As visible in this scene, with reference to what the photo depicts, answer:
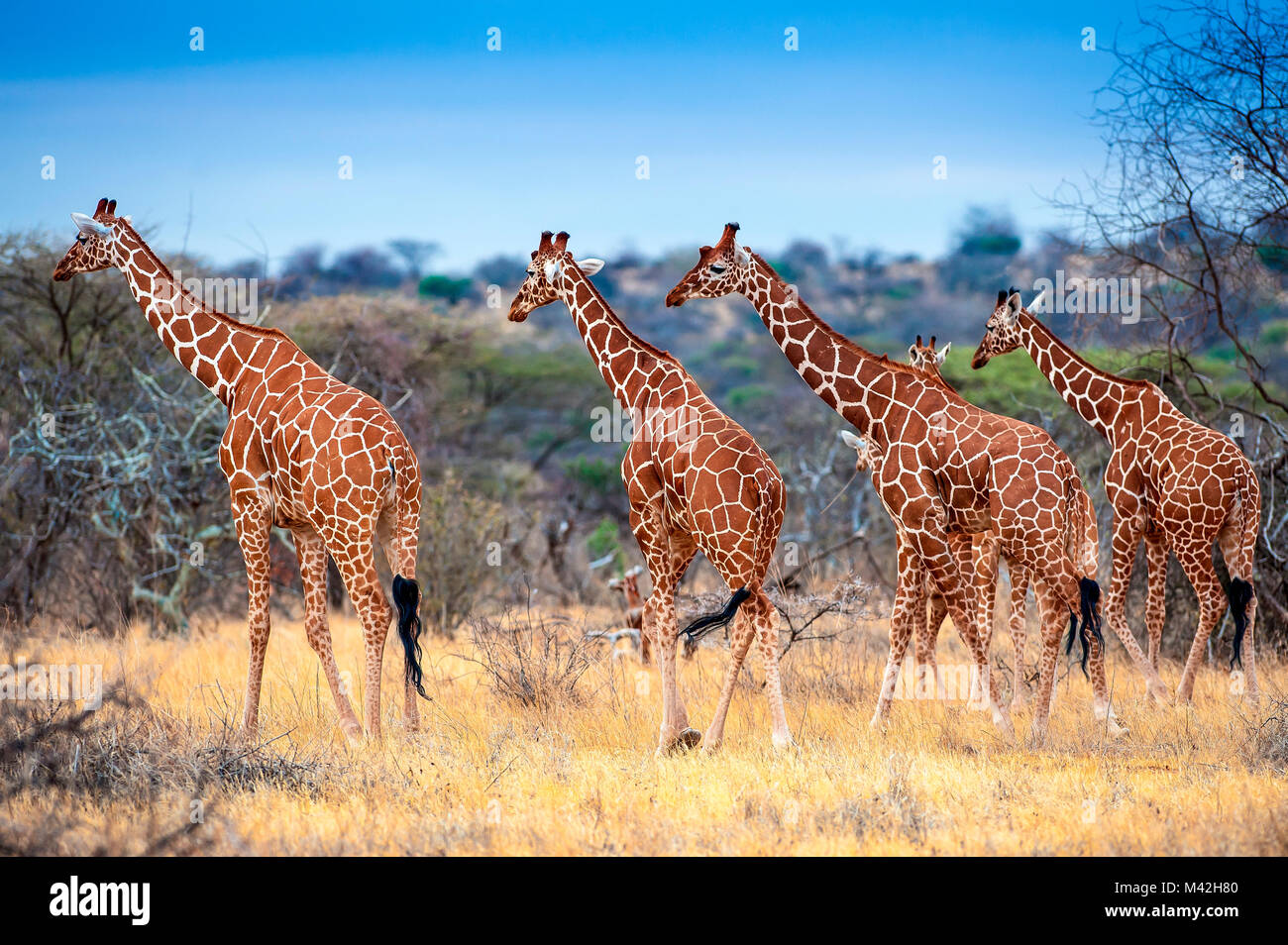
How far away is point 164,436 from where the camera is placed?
11367 millimetres

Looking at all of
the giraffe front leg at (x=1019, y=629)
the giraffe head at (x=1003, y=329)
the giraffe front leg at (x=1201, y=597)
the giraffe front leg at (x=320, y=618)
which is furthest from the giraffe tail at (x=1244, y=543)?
the giraffe front leg at (x=320, y=618)

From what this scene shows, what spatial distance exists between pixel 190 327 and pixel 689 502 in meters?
3.31

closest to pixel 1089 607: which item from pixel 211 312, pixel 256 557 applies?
pixel 256 557

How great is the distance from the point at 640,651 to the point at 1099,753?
12.1ft

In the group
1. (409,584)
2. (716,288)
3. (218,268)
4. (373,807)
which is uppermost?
(218,268)

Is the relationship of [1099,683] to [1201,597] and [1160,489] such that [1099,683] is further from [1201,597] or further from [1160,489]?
[1160,489]

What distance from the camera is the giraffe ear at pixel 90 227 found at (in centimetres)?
741

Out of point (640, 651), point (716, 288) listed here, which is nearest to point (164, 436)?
point (640, 651)

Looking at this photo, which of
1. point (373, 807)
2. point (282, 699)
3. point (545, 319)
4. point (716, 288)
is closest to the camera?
point (373, 807)

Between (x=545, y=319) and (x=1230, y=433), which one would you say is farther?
(x=545, y=319)

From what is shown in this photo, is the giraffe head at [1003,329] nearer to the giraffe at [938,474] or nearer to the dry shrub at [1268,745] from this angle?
the giraffe at [938,474]

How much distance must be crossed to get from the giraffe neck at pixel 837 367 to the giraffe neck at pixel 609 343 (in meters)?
0.75

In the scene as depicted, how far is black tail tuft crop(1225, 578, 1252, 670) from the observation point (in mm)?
7473
